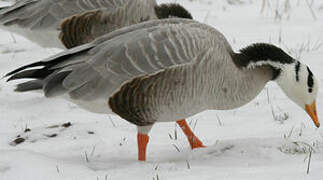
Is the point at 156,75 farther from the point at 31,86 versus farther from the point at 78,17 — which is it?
the point at 78,17

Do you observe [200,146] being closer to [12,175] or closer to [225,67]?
[225,67]

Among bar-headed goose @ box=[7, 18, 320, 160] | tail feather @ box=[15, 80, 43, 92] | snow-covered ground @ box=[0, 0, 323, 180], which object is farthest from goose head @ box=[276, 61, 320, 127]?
tail feather @ box=[15, 80, 43, 92]

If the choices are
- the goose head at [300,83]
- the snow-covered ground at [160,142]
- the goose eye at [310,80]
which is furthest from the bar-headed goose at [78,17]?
the goose eye at [310,80]

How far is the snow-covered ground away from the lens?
156 inches

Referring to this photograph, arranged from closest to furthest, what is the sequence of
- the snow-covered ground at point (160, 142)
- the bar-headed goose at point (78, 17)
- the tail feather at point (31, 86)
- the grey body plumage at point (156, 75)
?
1. the snow-covered ground at point (160, 142)
2. the grey body plumage at point (156, 75)
3. the tail feather at point (31, 86)
4. the bar-headed goose at point (78, 17)

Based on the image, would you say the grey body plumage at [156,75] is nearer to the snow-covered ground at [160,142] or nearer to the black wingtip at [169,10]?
the snow-covered ground at [160,142]

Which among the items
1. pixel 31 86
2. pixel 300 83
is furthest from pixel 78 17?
pixel 300 83

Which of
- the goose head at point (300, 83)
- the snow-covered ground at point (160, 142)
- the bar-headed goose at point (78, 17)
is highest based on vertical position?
the bar-headed goose at point (78, 17)

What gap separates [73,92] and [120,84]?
1.53 ft

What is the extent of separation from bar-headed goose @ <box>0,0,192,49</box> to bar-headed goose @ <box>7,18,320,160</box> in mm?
1609

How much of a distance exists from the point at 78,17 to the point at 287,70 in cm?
291

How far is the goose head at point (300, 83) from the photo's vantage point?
15.2 feet

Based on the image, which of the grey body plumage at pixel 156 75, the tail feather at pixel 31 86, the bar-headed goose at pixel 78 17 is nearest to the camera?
the grey body plumage at pixel 156 75

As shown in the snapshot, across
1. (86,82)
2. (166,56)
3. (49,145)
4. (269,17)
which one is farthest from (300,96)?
(269,17)
